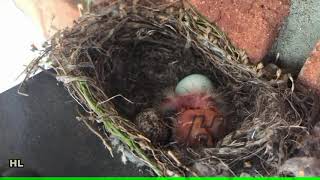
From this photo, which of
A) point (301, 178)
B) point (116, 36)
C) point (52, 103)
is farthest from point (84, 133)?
point (301, 178)

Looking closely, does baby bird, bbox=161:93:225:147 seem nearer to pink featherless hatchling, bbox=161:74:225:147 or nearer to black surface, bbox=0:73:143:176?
pink featherless hatchling, bbox=161:74:225:147

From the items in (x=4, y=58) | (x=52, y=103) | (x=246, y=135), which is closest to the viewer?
(x=246, y=135)

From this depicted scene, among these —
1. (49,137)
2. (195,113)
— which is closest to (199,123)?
(195,113)

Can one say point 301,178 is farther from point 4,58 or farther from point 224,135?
point 4,58

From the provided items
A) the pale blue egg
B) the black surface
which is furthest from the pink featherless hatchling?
the black surface

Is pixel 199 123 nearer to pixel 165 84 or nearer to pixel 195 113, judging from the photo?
pixel 195 113

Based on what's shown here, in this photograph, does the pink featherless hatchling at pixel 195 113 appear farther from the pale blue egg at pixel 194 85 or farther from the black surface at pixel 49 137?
the black surface at pixel 49 137
